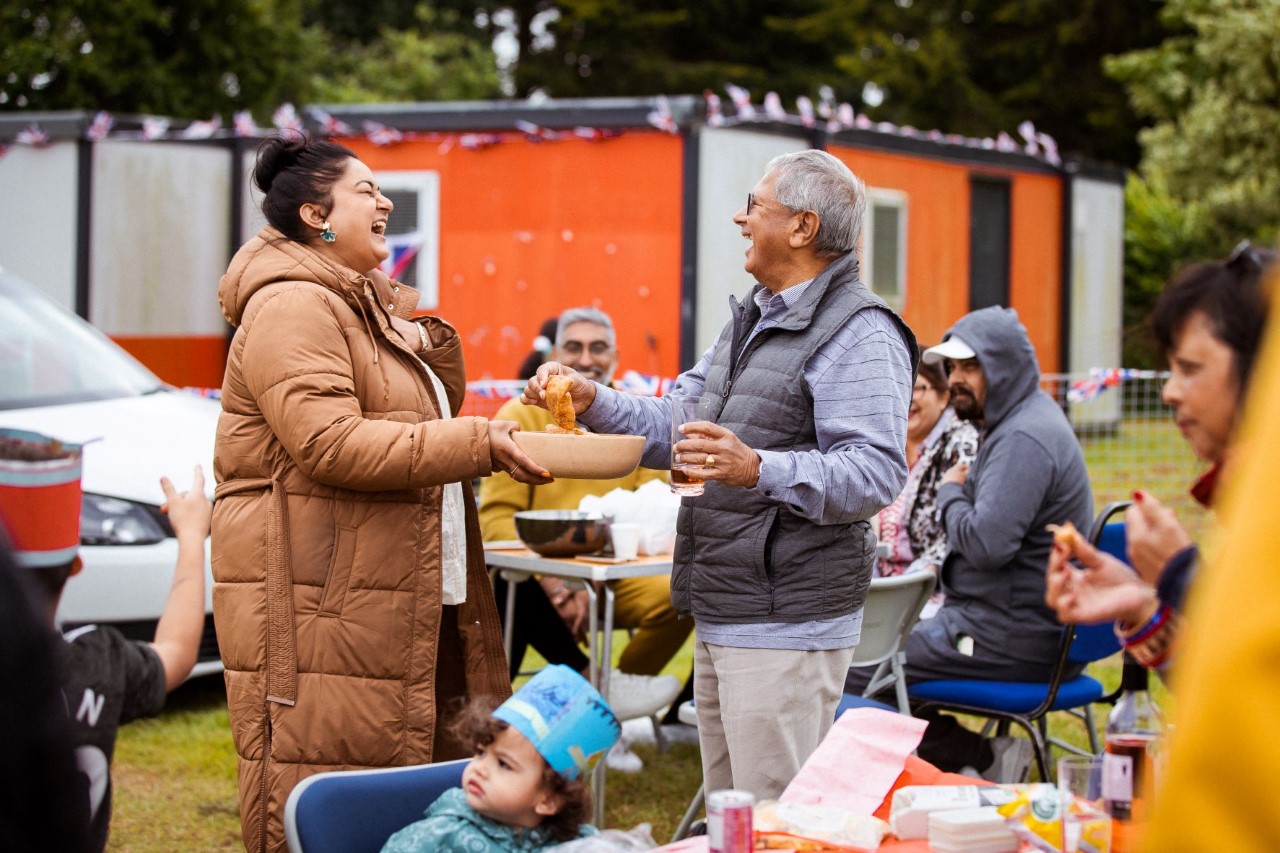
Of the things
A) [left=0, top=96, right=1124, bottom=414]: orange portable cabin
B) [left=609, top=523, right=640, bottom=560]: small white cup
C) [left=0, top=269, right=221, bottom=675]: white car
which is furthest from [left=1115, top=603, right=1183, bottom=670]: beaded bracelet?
[left=0, top=96, right=1124, bottom=414]: orange portable cabin

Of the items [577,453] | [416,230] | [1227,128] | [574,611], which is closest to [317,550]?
[577,453]

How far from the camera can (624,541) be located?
16.0ft

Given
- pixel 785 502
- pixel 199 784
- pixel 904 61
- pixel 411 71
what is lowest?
pixel 199 784

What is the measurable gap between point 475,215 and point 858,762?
1011cm

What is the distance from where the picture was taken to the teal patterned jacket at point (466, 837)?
8.38 ft

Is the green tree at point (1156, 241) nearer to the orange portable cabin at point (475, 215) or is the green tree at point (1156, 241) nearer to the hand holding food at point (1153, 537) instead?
the orange portable cabin at point (475, 215)

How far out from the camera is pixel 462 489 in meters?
3.51

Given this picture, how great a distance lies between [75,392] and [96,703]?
4925 mm

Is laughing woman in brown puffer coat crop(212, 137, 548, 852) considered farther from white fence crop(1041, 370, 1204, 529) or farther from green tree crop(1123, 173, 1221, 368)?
green tree crop(1123, 173, 1221, 368)

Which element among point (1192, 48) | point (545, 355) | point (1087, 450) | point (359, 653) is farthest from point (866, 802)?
point (1192, 48)

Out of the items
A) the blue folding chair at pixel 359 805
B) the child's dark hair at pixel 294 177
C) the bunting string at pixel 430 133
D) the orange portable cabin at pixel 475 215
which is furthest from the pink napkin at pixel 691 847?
the bunting string at pixel 430 133

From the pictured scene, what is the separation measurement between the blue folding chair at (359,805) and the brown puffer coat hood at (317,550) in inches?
17.7

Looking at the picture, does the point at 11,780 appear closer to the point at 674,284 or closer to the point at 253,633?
the point at 253,633

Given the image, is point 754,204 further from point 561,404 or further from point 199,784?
point 199,784
